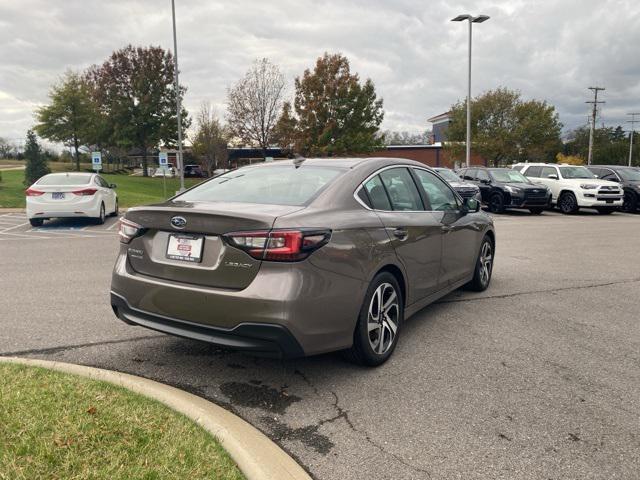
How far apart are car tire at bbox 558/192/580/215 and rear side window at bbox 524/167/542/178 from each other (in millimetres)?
1546

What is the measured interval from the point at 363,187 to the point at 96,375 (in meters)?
2.31

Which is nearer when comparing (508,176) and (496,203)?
(496,203)

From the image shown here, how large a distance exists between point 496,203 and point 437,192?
48.9 ft

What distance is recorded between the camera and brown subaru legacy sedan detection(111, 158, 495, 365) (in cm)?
320

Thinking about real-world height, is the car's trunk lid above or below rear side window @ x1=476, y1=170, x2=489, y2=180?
below

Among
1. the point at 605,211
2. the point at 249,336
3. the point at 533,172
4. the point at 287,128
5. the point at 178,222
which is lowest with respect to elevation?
the point at 605,211

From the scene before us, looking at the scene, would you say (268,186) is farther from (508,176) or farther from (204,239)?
(508,176)

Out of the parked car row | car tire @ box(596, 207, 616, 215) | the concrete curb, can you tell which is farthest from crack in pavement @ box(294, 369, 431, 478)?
car tire @ box(596, 207, 616, 215)

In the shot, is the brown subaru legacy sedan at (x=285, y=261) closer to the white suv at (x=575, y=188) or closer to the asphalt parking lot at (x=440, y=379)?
the asphalt parking lot at (x=440, y=379)

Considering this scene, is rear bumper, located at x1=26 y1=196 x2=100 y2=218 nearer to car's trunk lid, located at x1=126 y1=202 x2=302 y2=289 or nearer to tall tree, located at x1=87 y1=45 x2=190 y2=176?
car's trunk lid, located at x1=126 y1=202 x2=302 y2=289

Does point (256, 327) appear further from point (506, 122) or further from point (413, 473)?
point (506, 122)

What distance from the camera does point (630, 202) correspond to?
20.8 m

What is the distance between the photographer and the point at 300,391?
3562mm

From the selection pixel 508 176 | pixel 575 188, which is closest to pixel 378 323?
pixel 508 176
